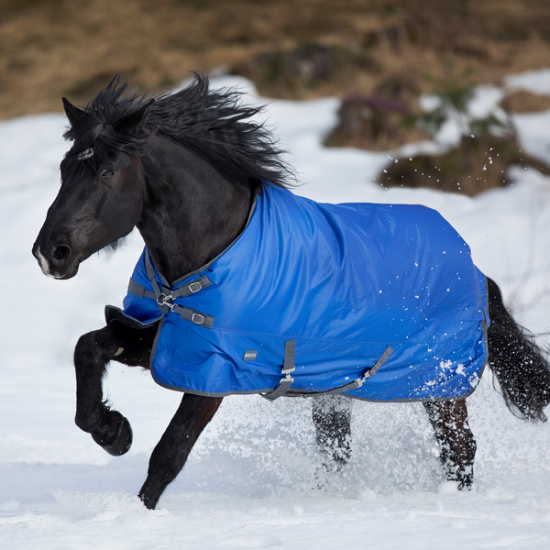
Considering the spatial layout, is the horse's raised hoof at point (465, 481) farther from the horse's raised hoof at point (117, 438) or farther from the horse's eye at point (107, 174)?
the horse's eye at point (107, 174)

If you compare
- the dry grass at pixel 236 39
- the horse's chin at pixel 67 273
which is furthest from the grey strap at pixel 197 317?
the dry grass at pixel 236 39

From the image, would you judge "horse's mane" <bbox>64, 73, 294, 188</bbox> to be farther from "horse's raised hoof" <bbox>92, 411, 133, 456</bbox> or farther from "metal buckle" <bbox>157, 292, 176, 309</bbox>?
"horse's raised hoof" <bbox>92, 411, 133, 456</bbox>

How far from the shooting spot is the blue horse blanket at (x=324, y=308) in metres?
2.68

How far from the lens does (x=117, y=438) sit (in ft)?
9.57

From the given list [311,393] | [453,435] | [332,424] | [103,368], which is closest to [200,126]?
[103,368]

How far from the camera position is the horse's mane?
8.54ft

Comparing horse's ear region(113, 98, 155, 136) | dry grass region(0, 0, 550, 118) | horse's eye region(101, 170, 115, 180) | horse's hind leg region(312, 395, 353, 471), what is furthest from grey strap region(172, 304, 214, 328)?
dry grass region(0, 0, 550, 118)

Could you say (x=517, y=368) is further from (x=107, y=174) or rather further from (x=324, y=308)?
Result: (x=107, y=174)

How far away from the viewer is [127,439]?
296 cm

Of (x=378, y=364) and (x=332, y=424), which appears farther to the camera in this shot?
(x=332, y=424)

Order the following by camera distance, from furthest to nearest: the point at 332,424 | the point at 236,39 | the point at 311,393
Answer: the point at 236,39, the point at 332,424, the point at 311,393

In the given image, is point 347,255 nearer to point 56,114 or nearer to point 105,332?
point 105,332

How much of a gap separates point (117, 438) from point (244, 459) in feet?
3.40

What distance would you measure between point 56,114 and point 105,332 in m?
10.3
